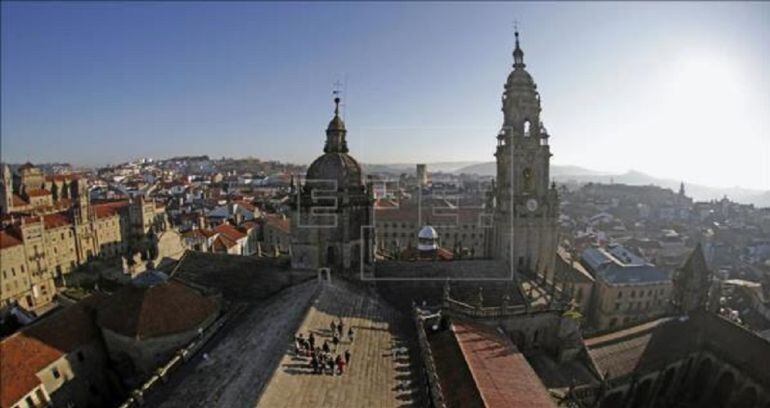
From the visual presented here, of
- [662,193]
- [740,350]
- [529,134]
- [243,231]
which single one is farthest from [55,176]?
[662,193]

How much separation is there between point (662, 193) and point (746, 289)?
5807 inches

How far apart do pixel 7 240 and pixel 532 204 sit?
182ft

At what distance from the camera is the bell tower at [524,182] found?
1395 inches

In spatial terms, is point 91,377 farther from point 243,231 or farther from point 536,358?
point 243,231

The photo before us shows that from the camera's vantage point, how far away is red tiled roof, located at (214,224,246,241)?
72.1m

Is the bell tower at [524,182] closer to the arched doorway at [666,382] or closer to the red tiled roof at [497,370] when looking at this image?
the arched doorway at [666,382]

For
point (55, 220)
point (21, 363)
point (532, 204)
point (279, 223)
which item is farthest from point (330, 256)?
point (55, 220)

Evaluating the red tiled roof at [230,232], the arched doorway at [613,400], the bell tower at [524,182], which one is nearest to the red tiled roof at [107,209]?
the red tiled roof at [230,232]

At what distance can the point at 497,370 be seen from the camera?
71.5 feet

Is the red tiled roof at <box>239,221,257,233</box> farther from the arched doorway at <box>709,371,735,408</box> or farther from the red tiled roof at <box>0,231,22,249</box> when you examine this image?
the arched doorway at <box>709,371,735,408</box>

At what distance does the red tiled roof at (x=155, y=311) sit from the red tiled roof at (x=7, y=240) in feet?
103

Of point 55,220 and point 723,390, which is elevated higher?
point 55,220

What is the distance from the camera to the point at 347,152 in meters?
32.7

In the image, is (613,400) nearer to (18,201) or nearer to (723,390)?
(723,390)
